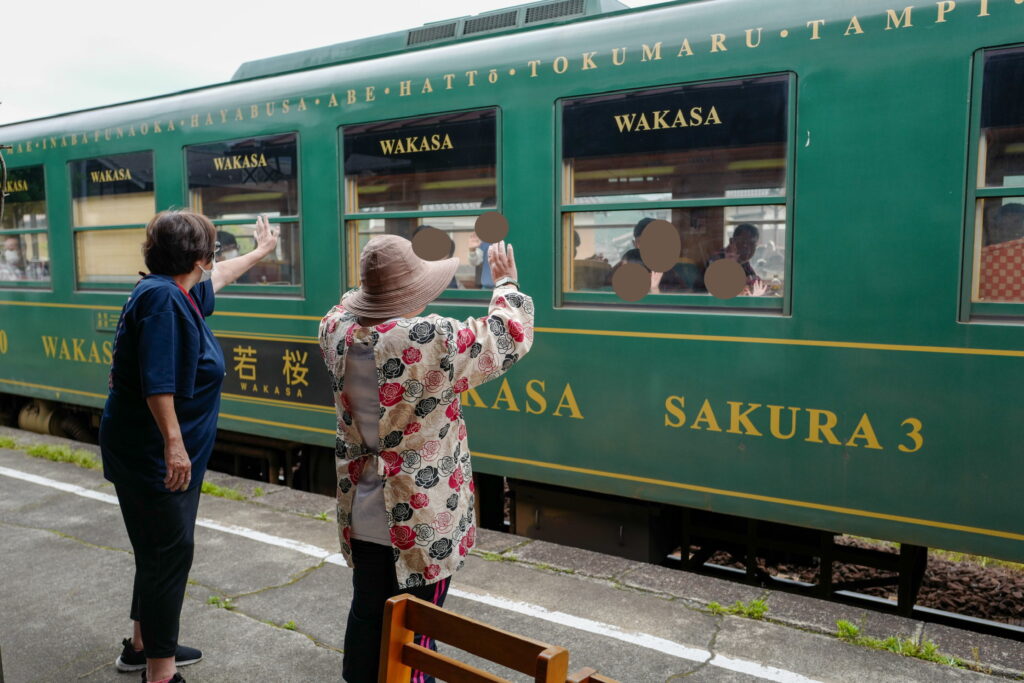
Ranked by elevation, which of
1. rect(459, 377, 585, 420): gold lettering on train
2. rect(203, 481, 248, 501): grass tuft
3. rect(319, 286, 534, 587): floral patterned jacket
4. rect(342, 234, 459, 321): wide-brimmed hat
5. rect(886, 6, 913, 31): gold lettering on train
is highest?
rect(886, 6, 913, 31): gold lettering on train

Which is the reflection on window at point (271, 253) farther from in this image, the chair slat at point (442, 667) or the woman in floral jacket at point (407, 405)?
the chair slat at point (442, 667)

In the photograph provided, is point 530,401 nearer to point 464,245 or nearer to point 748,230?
point 464,245

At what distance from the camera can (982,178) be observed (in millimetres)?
3121

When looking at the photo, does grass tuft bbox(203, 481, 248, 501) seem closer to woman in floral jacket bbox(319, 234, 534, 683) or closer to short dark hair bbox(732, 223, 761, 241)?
woman in floral jacket bbox(319, 234, 534, 683)

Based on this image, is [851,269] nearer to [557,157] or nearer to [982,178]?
[982,178]

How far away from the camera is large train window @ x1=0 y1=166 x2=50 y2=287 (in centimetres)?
669

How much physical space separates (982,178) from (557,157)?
1.78m

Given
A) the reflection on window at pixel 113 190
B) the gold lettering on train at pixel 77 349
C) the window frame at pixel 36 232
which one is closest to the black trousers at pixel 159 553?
the reflection on window at pixel 113 190

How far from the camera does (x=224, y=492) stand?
5.12 metres

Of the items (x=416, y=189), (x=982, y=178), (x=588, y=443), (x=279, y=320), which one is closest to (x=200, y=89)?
(x=279, y=320)

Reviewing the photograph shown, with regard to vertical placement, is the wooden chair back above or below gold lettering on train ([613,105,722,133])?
below

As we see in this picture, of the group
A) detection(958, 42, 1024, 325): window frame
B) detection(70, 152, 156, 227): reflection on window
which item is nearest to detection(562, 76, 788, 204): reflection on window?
detection(958, 42, 1024, 325): window frame

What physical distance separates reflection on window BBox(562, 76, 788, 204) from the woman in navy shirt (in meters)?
1.87

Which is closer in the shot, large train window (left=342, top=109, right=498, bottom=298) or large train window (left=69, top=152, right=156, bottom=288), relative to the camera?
large train window (left=342, top=109, right=498, bottom=298)
